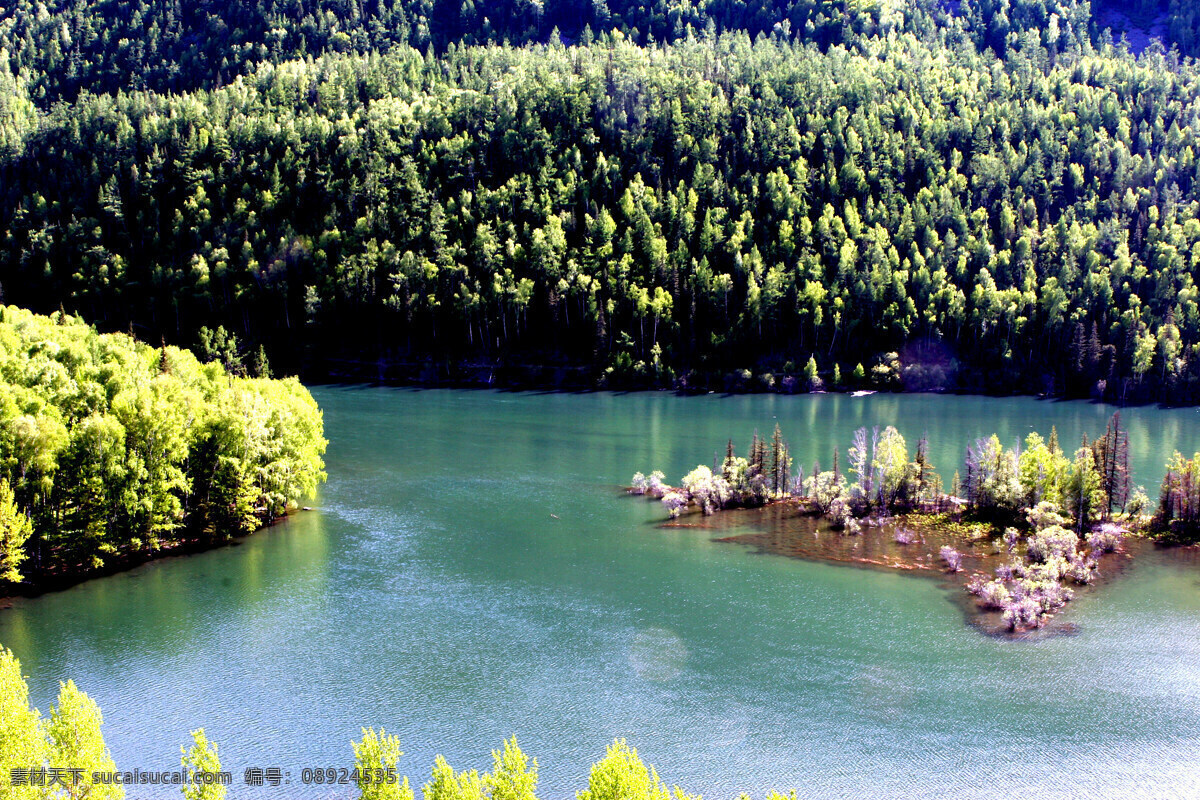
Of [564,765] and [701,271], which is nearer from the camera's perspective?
[564,765]

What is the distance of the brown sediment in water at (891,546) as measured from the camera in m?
67.2

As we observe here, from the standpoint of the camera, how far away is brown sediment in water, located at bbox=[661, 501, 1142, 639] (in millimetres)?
67250

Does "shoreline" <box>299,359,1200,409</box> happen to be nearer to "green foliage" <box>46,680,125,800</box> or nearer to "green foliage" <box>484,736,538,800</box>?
"green foliage" <box>484,736,538,800</box>

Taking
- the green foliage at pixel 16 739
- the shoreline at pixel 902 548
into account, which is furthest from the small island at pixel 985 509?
the green foliage at pixel 16 739

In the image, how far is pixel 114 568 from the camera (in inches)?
2692

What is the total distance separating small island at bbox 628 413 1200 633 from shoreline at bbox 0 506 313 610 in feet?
125

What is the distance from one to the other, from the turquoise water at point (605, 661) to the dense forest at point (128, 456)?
3444 mm

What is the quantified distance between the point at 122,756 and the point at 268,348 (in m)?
144

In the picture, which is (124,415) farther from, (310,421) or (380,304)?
(380,304)

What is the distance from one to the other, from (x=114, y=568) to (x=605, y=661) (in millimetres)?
37707

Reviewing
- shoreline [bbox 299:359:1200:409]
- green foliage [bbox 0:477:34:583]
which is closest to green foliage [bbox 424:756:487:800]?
green foliage [bbox 0:477:34:583]

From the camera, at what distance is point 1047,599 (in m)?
63.5

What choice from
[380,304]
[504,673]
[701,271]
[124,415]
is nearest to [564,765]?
[504,673]

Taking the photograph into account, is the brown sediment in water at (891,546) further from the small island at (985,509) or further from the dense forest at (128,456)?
the dense forest at (128,456)
